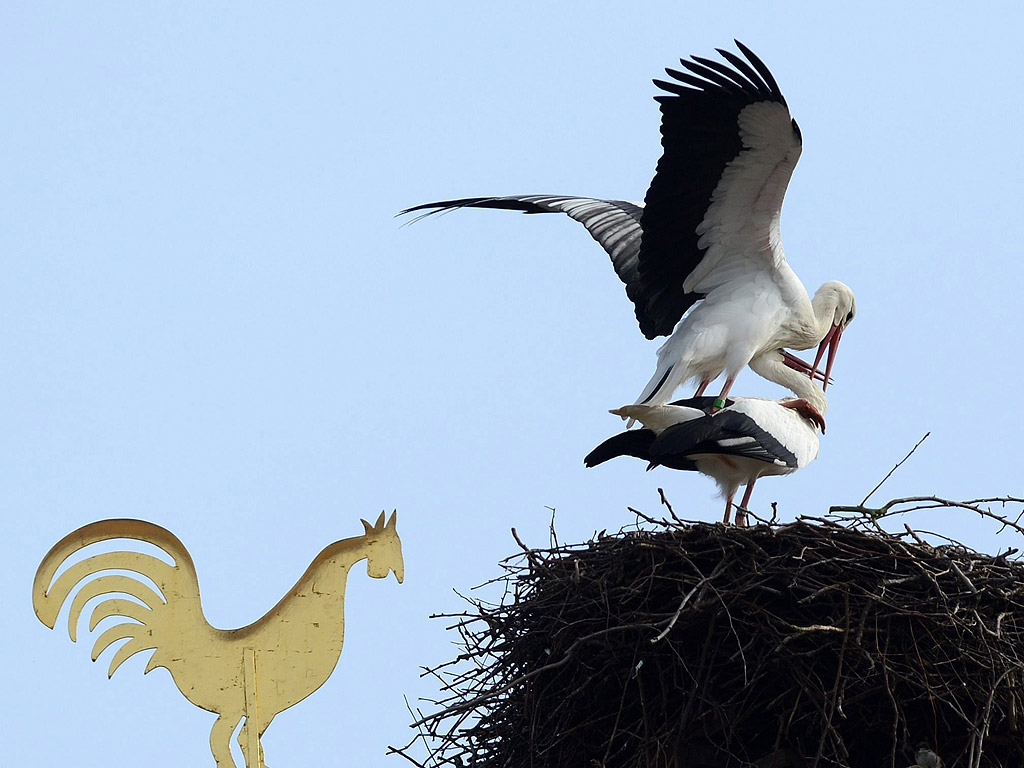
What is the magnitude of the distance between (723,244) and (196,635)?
3.59m

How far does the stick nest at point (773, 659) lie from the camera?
6074mm

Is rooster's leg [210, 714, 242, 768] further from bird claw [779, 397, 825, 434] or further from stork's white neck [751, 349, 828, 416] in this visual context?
stork's white neck [751, 349, 828, 416]

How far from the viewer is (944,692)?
607 cm

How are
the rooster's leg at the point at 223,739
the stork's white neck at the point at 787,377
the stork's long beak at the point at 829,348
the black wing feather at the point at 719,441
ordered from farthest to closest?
the stork's long beak at the point at 829,348 < the stork's white neck at the point at 787,377 < the black wing feather at the point at 719,441 < the rooster's leg at the point at 223,739

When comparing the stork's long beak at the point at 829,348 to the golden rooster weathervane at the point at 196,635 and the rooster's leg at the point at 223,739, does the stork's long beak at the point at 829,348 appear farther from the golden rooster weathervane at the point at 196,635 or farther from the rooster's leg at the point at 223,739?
the rooster's leg at the point at 223,739

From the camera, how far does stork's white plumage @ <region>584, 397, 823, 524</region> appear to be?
7340 mm

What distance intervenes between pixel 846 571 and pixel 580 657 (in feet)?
3.48

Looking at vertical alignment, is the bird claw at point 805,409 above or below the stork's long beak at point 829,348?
below

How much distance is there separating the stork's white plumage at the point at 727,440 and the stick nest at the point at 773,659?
31.8 inches

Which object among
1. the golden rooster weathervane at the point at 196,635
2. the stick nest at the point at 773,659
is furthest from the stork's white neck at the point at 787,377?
the golden rooster weathervane at the point at 196,635

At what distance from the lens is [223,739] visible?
234 inches

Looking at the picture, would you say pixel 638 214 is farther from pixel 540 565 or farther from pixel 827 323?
pixel 540 565

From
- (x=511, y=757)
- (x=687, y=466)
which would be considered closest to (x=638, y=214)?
(x=687, y=466)

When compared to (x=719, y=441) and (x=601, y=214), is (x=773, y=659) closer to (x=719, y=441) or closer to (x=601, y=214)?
(x=719, y=441)
